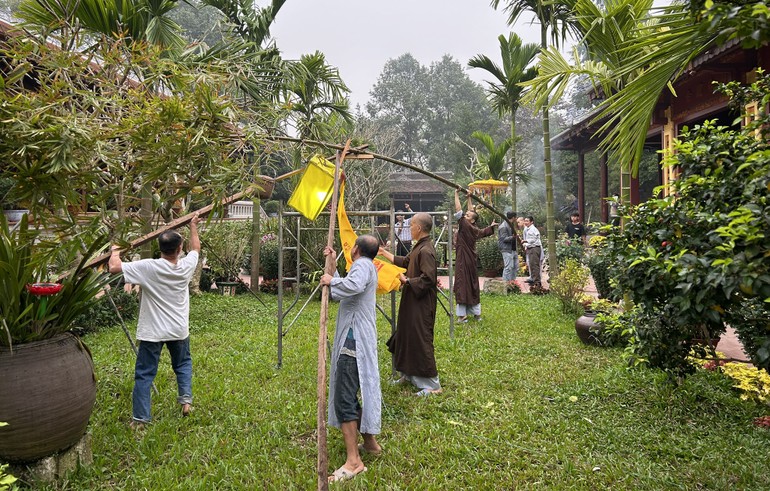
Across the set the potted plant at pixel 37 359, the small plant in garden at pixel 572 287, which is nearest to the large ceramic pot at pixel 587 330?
the small plant in garden at pixel 572 287

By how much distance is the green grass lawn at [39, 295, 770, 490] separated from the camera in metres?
3.28

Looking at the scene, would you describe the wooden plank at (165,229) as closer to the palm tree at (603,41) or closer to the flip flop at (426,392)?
the flip flop at (426,392)

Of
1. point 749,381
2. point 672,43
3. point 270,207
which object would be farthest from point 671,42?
point 270,207

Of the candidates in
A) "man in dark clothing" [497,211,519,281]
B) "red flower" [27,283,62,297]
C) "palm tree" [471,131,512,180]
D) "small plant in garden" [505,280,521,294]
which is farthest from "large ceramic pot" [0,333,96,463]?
"palm tree" [471,131,512,180]

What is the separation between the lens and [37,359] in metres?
3.13

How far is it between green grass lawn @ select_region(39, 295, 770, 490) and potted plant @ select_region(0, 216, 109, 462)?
1.24 ft

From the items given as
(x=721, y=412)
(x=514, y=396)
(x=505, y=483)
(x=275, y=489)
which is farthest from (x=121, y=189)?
(x=721, y=412)

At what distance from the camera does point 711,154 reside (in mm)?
2852

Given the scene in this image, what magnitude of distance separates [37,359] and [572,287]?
7.28 m

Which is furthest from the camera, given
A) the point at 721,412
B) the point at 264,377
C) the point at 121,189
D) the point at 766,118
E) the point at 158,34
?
the point at 158,34

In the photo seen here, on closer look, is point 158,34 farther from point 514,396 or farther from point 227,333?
point 514,396

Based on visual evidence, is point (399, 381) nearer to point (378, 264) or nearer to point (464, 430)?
point (464, 430)

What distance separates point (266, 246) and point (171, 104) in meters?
9.20

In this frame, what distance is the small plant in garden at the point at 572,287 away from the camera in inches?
325
